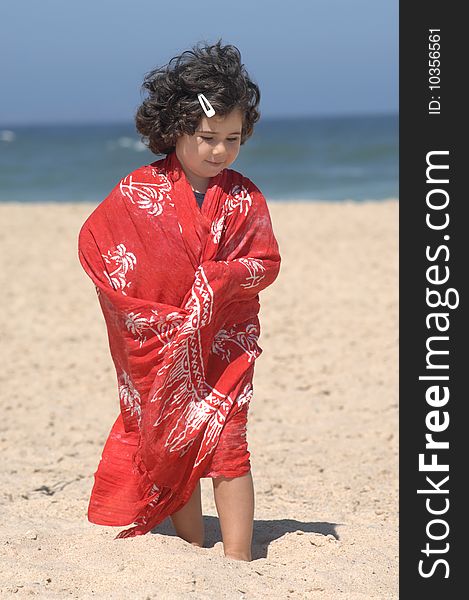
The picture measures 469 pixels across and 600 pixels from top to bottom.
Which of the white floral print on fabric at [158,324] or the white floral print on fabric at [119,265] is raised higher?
the white floral print on fabric at [119,265]

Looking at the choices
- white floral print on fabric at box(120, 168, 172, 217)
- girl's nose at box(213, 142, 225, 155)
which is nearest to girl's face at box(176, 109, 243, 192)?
girl's nose at box(213, 142, 225, 155)

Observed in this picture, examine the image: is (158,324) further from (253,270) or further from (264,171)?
(264,171)

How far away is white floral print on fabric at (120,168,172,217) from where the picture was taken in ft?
10.6

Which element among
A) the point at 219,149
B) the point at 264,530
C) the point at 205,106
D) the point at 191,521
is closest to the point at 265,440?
the point at 264,530

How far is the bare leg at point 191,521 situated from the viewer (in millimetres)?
3494

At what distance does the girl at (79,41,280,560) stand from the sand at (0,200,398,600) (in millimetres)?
274

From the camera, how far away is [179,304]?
3238 millimetres

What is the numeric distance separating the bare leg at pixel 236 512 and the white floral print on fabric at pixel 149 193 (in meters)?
0.94

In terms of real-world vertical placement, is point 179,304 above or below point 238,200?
below

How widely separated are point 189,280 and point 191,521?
2.99 feet

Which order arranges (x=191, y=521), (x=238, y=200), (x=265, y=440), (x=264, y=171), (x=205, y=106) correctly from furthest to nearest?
(x=264, y=171) → (x=265, y=440) → (x=191, y=521) → (x=238, y=200) → (x=205, y=106)

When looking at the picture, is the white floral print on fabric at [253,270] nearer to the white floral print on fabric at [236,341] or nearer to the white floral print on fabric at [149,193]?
the white floral print on fabric at [236,341]

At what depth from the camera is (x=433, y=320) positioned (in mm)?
3461

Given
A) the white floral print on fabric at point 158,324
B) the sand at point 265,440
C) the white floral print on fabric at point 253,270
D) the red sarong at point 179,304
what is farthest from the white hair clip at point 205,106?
the sand at point 265,440
